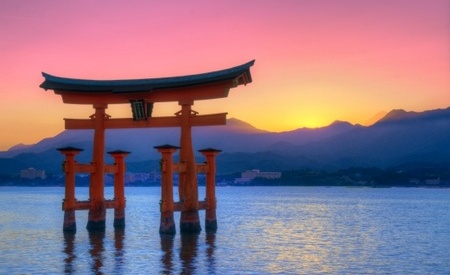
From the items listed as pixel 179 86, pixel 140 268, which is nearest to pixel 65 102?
pixel 179 86

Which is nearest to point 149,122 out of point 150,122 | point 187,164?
point 150,122

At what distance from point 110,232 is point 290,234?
37.6ft

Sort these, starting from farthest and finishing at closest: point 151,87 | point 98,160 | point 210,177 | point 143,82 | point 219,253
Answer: point 98,160 < point 210,177 < point 143,82 < point 151,87 < point 219,253

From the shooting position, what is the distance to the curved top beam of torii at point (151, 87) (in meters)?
27.6

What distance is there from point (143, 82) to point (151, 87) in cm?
59

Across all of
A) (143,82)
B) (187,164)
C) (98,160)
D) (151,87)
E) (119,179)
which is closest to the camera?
(187,164)

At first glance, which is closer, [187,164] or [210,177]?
[187,164]

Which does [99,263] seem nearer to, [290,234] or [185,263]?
[185,263]

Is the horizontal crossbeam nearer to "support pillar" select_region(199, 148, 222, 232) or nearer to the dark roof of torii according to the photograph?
the dark roof of torii

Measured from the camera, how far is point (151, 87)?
2934cm

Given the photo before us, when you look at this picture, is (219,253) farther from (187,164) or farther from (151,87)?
(151,87)

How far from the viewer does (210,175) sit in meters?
30.5

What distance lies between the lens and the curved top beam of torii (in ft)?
90.7

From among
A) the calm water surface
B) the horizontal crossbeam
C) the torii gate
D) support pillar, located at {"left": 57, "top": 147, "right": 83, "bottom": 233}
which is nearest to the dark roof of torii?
the torii gate
